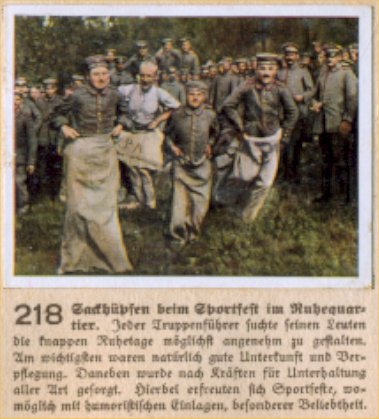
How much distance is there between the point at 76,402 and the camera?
2.38 meters

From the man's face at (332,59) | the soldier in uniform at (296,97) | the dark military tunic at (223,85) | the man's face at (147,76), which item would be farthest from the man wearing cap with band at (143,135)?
the man's face at (332,59)

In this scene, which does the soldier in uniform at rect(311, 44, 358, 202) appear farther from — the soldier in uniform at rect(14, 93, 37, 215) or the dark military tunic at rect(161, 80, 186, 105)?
the soldier in uniform at rect(14, 93, 37, 215)

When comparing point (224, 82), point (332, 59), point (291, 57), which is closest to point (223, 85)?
point (224, 82)

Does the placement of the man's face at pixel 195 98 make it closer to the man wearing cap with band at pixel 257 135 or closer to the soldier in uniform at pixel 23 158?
the man wearing cap with band at pixel 257 135

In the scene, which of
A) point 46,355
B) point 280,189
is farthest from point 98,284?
point 280,189

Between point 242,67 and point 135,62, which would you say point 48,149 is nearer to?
point 135,62

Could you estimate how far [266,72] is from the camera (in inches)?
96.8

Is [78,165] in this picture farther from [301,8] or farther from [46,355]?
[301,8]

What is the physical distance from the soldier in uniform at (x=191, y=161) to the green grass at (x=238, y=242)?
3 centimetres

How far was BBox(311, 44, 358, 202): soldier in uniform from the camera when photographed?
2447mm

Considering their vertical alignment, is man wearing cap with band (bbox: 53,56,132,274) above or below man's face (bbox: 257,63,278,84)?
below

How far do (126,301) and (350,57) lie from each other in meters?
1.03

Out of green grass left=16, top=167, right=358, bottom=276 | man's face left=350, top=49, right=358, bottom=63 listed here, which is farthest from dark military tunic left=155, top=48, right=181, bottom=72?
man's face left=350, top=49, right=358, bottom=63

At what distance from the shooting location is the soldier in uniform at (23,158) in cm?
244
